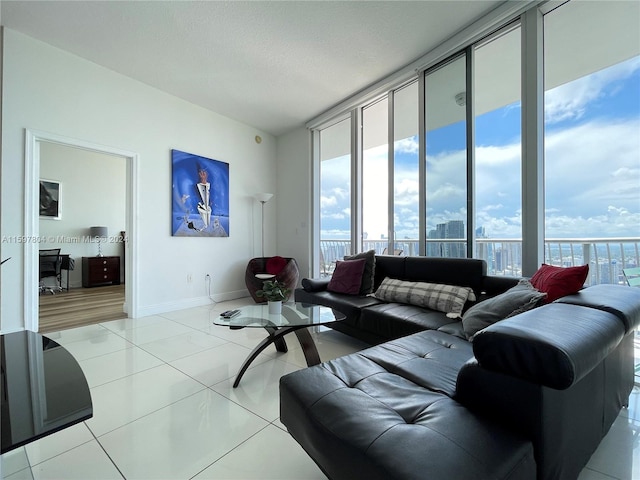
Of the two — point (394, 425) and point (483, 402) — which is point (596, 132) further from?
point (394, 425)

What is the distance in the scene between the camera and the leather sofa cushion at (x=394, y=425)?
724 mm

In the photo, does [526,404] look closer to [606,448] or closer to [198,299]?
[606,448]

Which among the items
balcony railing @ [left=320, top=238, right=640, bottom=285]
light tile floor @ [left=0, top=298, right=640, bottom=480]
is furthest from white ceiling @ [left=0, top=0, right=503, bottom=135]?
light tile floor @ [left=0, top=298, right=640, bottom=480]

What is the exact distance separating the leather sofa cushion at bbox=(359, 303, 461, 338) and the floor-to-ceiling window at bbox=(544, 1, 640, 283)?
4.63ft

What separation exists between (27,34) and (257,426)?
4213mm

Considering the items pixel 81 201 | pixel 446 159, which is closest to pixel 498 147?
pixel 446 159

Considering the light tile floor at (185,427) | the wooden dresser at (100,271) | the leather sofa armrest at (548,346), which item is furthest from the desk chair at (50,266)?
the leather sofa armrest at (548,346)

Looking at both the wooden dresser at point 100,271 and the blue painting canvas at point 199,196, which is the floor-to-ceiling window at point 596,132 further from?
the wooden dresser at point 100,271

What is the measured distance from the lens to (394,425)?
88cm

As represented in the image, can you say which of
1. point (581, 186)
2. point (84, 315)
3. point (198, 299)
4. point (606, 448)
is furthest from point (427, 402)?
point (84, 315)

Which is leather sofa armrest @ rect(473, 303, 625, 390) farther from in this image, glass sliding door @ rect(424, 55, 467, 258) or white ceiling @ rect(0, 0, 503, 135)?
white ceiling @ rect(0, 0, 503, 135)

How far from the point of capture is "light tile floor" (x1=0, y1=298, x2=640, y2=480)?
1213mm

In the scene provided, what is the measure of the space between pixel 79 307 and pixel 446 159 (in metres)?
5.42

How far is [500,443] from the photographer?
79cm
